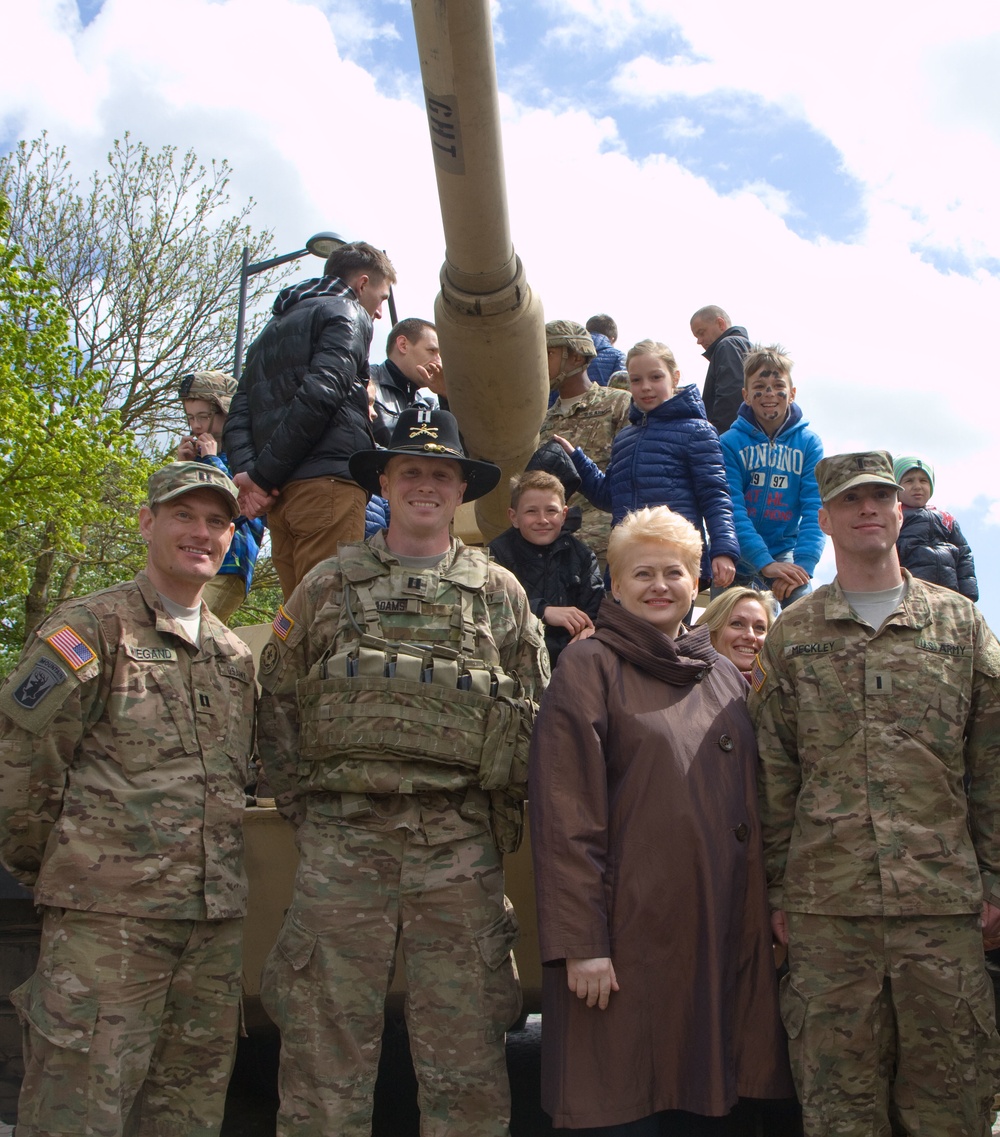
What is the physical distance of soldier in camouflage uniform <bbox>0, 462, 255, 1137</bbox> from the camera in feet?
9.94

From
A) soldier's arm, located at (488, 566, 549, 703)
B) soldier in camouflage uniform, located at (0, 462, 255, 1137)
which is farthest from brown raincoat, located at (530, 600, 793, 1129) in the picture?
soldier in camouflage uniform, located at (0, 462, 255, 1137)

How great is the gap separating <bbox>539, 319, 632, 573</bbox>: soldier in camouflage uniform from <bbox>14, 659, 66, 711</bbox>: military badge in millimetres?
3075

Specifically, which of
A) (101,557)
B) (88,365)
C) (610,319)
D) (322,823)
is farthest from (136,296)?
(322,823)

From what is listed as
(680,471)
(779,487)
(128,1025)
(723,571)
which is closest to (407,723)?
(128,1025)

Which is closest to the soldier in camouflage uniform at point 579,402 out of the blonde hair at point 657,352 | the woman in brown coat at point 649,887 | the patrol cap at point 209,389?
the blonde hair at point 657,352

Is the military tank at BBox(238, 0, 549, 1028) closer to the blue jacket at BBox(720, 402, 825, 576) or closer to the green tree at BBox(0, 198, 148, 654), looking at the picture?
the blue jacket at BBox(720, 402, 825, 576)

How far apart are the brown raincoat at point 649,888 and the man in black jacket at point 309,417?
1.73 metres

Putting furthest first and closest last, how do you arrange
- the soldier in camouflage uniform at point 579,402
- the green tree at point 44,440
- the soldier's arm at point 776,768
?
the green tree at point 44,440 → the soldier in camouflage uniform at point 579,402 → the soldier's arm at point 776,768

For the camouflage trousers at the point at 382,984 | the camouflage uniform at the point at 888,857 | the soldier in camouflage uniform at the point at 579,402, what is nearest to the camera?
the camouflage uniform at the point at 888,857

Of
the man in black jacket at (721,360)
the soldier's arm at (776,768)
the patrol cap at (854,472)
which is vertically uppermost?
the man in black jacket at (721,360)

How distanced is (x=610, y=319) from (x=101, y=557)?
11930 millimetres

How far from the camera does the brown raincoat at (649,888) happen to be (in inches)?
116

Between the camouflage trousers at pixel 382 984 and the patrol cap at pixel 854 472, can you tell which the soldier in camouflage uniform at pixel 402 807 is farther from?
the patrol cap at pixel 854 472

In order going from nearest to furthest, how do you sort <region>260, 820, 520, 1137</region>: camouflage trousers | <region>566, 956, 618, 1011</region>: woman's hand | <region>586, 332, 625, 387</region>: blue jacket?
<region>566, 956, 618, 1011</region>: woman's hand
<region>260, 820, 520, 1137</region>: camouflage trousers
<region>586, 332, 625, 387</region>: blue jacket
